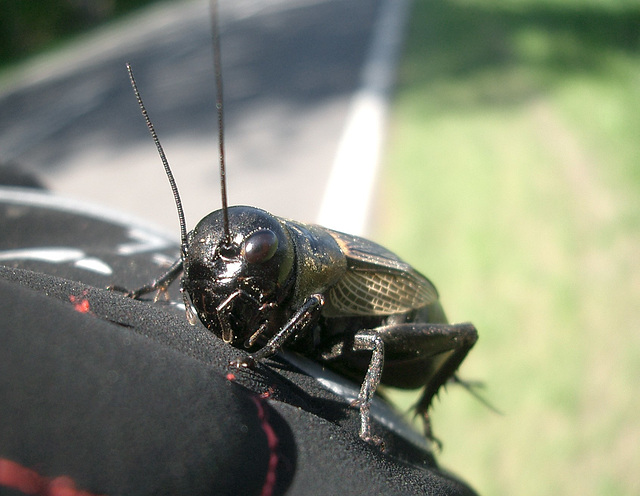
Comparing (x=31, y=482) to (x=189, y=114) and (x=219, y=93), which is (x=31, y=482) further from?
(x=189, y=114)

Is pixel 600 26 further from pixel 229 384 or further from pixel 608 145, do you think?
pixel 229 384

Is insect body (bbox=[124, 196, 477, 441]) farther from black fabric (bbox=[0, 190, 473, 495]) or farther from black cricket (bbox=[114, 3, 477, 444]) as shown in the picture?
black fabric (bbox=[0, 190, 473, 495])

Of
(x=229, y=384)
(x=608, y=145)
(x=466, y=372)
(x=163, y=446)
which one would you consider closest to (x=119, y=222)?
(x=229, y=384)

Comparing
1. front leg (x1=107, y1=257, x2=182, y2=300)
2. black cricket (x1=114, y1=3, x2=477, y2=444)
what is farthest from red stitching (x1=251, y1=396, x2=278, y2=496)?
front leg (x1=107, y1=257, x2=182, y2=300)

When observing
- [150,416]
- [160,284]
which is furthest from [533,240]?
[150,416]

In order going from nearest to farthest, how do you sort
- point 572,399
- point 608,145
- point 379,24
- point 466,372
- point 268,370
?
point 268,370 < point 572,399 < point 466,372 < point 608,145 < point 379,24

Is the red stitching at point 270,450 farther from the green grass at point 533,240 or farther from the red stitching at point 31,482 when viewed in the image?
the green grass at point 533,240
